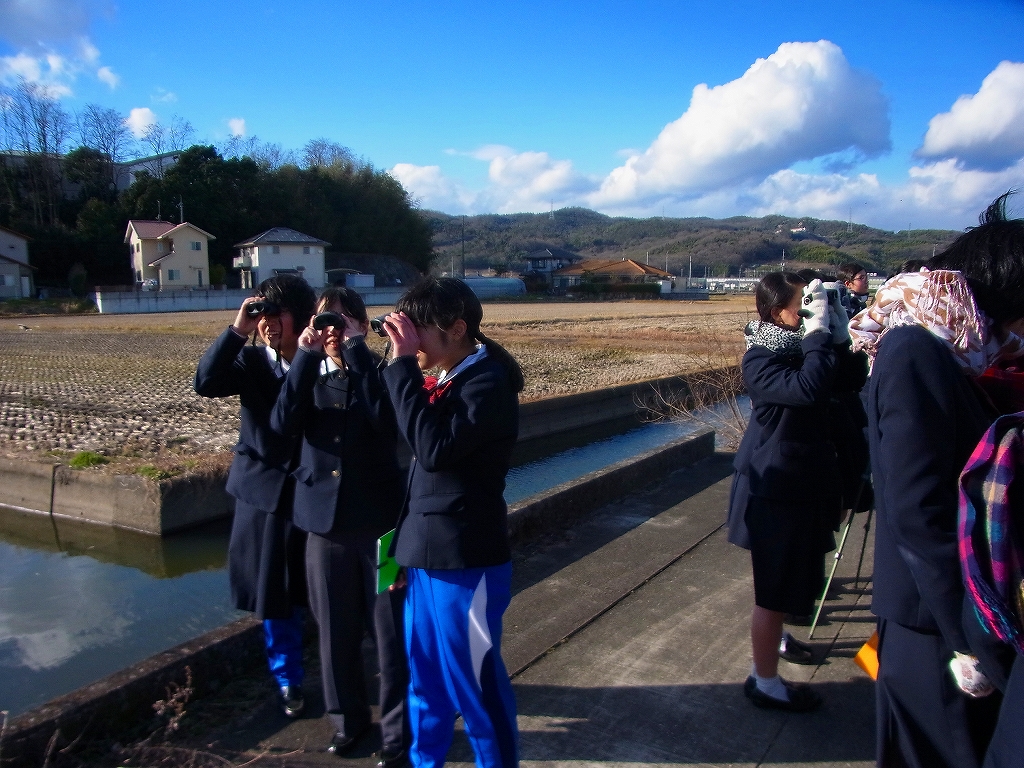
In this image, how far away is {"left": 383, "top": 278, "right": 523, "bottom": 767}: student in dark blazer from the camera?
2.18m

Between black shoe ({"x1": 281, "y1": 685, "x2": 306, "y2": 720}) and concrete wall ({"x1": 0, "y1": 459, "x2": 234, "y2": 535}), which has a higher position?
black shoe ({"x1": 281, "y1": 685, "x2": 306, "y2": 720})

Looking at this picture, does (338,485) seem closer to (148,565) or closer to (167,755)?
(167,755)

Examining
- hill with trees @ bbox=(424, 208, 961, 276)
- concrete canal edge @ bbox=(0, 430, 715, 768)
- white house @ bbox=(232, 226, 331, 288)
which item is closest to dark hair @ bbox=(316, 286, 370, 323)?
concrete canal edge @ bbox=(0, 430, 715, 768)

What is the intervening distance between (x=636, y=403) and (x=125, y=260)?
166 feet

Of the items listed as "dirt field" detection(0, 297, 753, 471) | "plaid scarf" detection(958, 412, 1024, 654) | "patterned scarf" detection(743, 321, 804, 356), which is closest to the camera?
"plaid scarf" detection(958, 412, 1024, 654)

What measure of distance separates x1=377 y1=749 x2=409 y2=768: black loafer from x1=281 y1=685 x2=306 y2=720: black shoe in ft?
1.43

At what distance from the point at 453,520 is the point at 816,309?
1.52m

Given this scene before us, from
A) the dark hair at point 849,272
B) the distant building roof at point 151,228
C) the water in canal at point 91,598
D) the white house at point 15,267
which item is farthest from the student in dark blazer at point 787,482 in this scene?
the distant building roof at point 151,228

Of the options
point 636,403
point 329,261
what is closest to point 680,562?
→ point 636,403

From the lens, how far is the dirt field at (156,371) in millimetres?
9500

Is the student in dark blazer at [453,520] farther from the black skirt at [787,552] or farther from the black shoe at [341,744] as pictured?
the black skirt at [787,552]

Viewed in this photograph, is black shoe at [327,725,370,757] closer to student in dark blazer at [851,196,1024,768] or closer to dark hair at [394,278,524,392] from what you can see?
dark hair at [394,278,524,392]

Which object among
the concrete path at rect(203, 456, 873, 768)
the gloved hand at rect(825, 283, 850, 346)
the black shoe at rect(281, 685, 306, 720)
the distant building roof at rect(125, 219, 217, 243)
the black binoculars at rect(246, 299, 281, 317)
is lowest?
the concrete path at rect(203, 456, 873, 768)

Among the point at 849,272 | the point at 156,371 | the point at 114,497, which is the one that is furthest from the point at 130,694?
the point at 156,371
